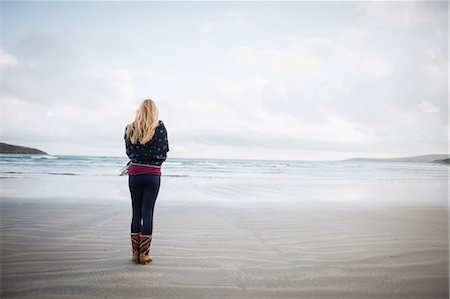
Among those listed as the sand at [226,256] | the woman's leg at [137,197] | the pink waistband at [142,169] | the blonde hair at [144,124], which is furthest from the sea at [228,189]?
the blonde hair at [144,124]

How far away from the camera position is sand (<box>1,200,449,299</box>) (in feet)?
9.25

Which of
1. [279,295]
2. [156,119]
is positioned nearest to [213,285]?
[279,295]

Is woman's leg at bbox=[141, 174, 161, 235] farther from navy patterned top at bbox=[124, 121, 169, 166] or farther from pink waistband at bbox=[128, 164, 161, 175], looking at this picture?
navy patterned top at bbox=[124, 121, 169, 166]

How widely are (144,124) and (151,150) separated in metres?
→ 0.35

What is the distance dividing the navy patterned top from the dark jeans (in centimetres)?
20

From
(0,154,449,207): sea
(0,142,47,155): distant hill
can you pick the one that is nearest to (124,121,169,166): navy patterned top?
(0,154,449,207): sea

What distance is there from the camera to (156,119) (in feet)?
11.2

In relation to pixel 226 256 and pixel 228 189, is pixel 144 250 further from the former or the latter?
pixel 228 189

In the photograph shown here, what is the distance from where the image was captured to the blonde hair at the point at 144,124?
333 centimetres

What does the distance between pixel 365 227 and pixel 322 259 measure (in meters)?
2.54

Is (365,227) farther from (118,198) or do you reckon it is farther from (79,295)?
(118,198)

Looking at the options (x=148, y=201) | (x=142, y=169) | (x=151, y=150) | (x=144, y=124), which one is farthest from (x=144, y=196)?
(x=144, y=124)

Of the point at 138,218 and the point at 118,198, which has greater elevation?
the point at 138,218

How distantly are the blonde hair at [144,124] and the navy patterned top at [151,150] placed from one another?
6cm
